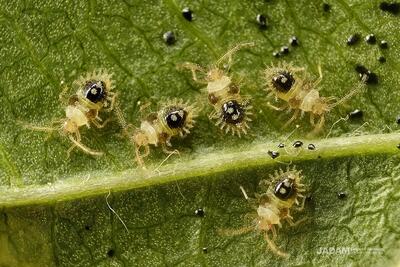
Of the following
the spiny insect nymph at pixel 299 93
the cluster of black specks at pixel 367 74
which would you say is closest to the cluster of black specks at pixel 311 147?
the spiny insect nymph at pixel 299 93

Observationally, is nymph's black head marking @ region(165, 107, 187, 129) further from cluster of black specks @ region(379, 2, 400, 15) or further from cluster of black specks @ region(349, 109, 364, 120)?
cluster of black specks @ region(379, 2, 400, 15)

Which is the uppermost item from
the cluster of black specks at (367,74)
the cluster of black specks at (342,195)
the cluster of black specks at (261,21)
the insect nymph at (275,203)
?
the cluster of black specks at (261,21)

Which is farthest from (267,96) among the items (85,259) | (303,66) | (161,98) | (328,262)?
(85,259)

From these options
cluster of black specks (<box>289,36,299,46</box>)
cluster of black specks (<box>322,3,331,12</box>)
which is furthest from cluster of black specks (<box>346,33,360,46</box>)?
cluster of black specks (<box>289,36,299,46</box>)

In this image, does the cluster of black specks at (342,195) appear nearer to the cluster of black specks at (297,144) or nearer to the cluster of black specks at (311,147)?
the cluster of black specks at (311,147)

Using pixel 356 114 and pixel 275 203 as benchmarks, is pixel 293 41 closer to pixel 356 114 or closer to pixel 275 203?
pixel 356 114

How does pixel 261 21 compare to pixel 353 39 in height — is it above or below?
above

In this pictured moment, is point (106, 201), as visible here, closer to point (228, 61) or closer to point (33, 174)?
point (33, 174)

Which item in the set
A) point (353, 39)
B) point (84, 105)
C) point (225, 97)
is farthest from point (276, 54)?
point (84, 105)
